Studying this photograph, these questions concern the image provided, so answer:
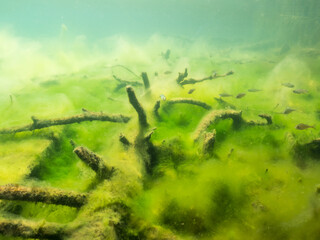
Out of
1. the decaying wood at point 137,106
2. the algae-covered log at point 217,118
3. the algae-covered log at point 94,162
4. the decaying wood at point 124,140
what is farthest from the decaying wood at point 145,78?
the algae-covered log at point 94,162

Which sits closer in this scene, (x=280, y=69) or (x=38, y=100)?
(x=38, y=100)

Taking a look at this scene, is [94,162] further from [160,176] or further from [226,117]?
[226,117]

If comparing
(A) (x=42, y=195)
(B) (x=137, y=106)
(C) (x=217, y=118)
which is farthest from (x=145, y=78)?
(A) (x=42, y=195)

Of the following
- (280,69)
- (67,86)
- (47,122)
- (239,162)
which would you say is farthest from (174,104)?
(280,69)

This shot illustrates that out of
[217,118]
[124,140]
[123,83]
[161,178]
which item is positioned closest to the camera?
[161,178]

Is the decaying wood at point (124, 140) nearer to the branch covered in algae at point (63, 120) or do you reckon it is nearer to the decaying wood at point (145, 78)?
the branch covered in algae at point (63, 120)

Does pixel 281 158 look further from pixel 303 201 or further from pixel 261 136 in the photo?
pixel 303 201
